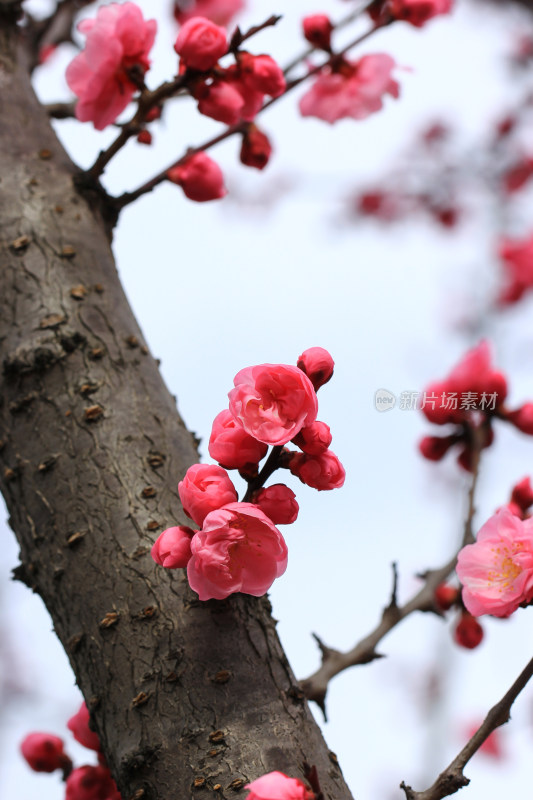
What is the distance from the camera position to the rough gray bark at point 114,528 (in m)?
0.90

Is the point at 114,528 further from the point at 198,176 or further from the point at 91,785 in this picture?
the point at 198,176

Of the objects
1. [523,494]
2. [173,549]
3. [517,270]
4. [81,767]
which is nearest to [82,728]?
[81,767]

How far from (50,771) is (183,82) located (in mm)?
1320

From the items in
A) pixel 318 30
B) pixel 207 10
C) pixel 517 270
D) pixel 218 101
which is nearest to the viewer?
pixel 218 101

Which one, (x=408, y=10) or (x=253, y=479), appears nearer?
(x=253, y=479)

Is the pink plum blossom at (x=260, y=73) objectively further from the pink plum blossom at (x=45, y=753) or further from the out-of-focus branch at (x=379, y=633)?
the pink plum blossom at (x=45, y=753)

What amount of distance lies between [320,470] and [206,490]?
0.14 m

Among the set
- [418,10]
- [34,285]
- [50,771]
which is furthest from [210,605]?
[418,10]

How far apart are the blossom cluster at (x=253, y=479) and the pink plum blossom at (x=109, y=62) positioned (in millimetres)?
766

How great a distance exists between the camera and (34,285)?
1241 mm

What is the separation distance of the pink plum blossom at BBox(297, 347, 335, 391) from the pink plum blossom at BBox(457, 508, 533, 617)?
32 cm

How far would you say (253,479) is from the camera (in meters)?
0.94

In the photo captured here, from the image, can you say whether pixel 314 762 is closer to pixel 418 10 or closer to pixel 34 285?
pixel 34 285

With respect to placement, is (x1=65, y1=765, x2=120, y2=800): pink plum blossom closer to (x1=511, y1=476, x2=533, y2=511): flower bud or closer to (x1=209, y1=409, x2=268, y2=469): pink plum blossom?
(x1=209, y1=409, x2=268, y2=469): pink plum blossom
